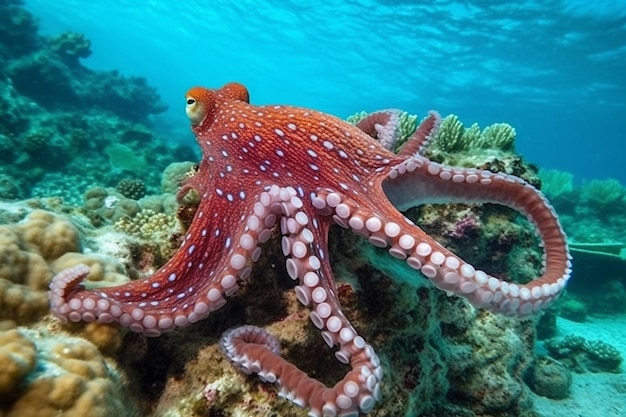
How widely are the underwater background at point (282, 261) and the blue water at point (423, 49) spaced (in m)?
0.43

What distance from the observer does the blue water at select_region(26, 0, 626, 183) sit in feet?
108

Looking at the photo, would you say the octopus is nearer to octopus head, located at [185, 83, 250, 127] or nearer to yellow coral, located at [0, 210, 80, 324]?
octopus head, located at [185, 83, 250, 127]

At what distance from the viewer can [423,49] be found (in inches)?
1718

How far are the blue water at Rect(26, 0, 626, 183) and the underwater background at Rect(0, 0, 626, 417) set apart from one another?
428mm

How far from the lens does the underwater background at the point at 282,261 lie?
2934 mm

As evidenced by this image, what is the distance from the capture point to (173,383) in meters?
3.14

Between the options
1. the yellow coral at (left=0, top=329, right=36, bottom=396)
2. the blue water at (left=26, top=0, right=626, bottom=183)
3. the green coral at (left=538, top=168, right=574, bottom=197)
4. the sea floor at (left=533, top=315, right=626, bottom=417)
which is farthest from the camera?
the blue water at (left=26, top=0, right=626, bottom=183)

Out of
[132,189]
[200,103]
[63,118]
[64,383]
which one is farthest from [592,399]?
[63,118]

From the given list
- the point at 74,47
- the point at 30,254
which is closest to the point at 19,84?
the point at 74,47

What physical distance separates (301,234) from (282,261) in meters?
1.00

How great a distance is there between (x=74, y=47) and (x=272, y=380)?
2645cm

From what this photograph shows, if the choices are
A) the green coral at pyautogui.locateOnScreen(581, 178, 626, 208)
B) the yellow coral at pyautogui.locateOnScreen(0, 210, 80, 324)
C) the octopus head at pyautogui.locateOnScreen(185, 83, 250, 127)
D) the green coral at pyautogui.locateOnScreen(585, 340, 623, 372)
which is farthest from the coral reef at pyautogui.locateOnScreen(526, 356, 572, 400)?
the green coral at pyautogui.locateOnScreen(581, 178, 626, 208)

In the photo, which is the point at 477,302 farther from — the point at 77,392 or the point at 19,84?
the point at 19,84

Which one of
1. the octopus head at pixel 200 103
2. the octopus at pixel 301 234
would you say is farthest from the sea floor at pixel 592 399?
the octopus head at pixel 200 103
